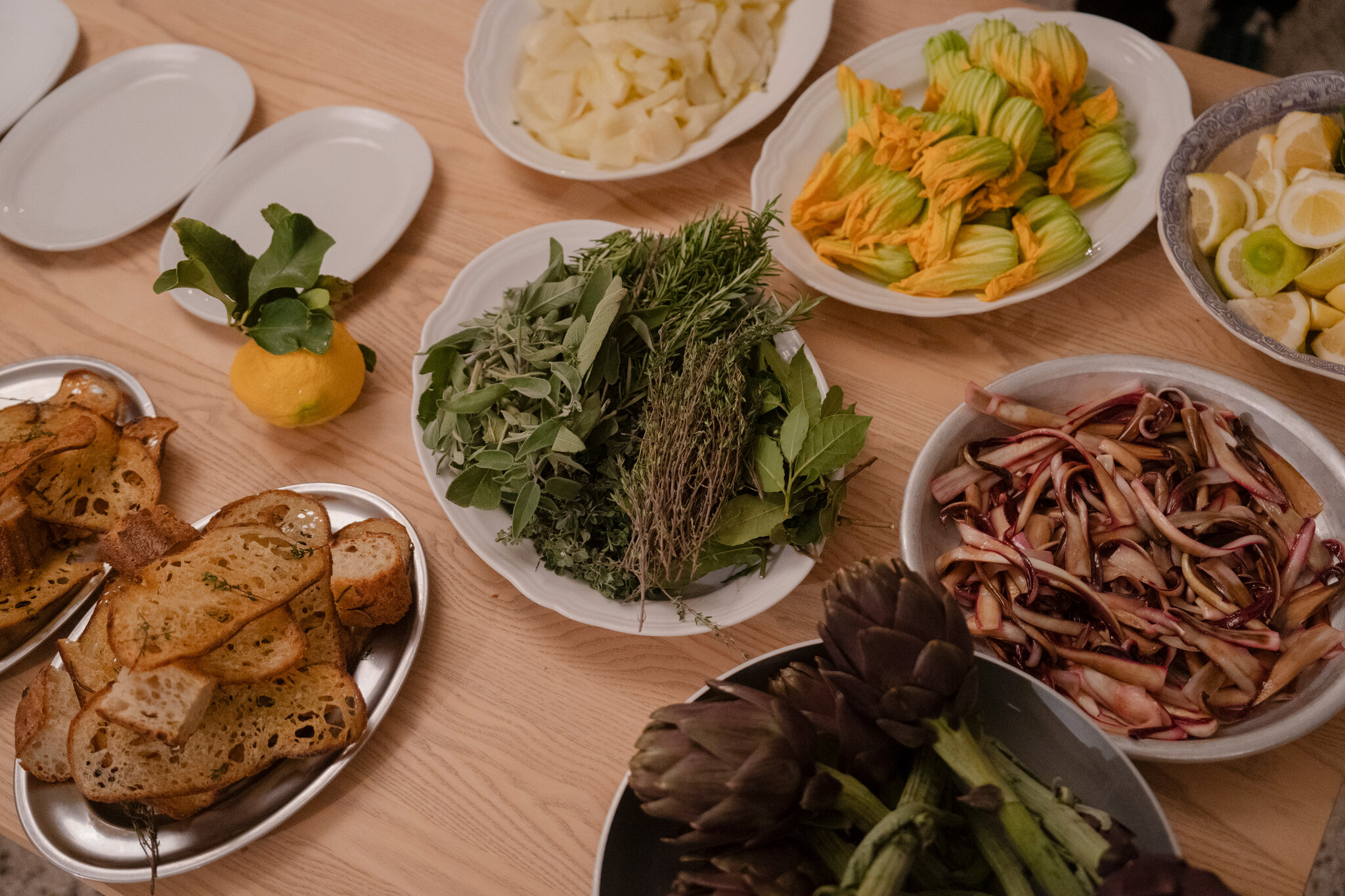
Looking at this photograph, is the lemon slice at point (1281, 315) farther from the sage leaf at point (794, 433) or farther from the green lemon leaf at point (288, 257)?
the green lemon leaf at point (288, 257)

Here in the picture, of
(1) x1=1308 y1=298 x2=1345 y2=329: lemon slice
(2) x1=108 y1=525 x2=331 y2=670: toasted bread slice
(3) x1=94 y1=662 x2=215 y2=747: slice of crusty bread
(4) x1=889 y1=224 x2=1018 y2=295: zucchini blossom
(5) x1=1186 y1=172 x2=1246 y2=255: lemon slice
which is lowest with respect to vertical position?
(3) x1=94 y1=662 x2=215 y2=747: slice of crusty bread

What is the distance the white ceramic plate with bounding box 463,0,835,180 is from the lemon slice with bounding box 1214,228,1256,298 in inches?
25.9

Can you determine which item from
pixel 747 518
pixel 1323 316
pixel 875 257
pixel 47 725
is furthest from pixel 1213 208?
pixel 47 725

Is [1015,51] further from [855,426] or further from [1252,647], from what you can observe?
[1252,647]

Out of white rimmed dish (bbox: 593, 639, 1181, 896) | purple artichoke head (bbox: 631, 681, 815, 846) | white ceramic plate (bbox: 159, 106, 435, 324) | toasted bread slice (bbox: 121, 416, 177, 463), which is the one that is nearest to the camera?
purple artichoke head (bbox: 631, 681, 815, 846)

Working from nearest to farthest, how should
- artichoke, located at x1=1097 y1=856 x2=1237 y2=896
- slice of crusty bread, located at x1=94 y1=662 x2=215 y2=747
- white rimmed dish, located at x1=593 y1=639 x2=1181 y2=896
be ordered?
artichoke, located at x1=1097 y1=856 x2=1237 y2=896, white rimmed dish, located at x1=593 y1=639 x2=1181 y2=896, slice of crusty bread, located at x1=94 y1=662 x2=215 y2=747

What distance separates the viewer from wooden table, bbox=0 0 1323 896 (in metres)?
0.98

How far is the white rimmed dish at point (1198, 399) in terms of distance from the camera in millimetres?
797

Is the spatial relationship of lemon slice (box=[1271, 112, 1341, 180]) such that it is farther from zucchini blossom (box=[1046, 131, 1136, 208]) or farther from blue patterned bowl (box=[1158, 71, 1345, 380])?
zucchini blossom (box=[1046, 131, 1136, 208])

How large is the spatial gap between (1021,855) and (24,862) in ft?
7.93

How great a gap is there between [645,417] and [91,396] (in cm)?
89

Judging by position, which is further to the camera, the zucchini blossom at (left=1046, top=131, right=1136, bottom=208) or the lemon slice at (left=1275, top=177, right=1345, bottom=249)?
the zucchini blossom at (left=1046, top=131, right=1136, bottom=208)

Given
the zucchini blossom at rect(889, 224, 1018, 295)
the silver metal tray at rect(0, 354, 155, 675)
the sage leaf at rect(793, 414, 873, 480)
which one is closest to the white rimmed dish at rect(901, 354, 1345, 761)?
the sage leaf at rect(793, 414, 873, 480)

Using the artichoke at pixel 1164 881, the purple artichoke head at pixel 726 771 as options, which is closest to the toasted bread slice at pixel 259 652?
the purple artichoke head at pixel 726 771
